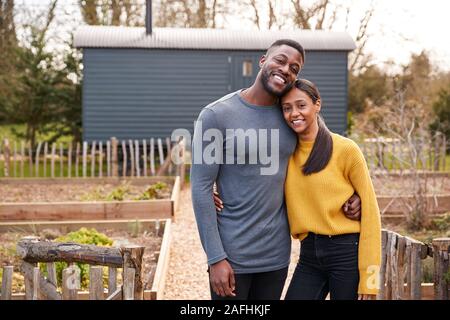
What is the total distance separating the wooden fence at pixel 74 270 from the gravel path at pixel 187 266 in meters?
2.09

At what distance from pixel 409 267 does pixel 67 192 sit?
8672 mm

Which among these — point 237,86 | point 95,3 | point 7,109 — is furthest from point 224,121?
point 95,3

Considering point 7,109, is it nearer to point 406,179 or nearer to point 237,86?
point 237,86

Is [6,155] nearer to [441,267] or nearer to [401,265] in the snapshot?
[401,265]

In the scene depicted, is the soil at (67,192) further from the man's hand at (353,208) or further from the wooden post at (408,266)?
the man's hand at (353,208)

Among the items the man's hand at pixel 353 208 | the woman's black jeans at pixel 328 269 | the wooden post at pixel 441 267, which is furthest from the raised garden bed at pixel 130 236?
the man's hand at pixel 353 208

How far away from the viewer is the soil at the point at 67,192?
35.8 feet

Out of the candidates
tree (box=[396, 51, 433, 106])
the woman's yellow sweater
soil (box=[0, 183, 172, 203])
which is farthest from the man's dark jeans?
tree (box=[396, 51, 433, 106])

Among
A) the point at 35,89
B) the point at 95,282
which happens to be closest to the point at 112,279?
the point at 95,282

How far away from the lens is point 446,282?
4.12 m

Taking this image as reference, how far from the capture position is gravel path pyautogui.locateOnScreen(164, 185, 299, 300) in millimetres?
6261

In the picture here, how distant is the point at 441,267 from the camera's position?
413cm

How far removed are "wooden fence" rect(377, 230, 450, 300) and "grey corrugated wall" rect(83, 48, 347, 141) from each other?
1303cm
